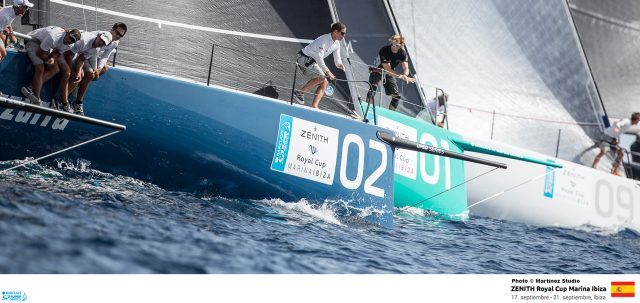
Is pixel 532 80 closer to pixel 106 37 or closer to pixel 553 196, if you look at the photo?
pixel 553 196

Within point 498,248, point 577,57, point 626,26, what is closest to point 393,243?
point 498,248

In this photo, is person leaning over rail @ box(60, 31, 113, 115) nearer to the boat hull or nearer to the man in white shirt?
the man in white shirt

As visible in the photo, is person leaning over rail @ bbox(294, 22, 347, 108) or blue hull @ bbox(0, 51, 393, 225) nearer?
blue hull @ bbox(0, 51, 393, 225)

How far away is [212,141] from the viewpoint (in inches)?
250

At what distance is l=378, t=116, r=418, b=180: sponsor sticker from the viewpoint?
26.9 feet

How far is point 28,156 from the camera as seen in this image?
5.78 m

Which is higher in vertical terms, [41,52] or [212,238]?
[41,52]

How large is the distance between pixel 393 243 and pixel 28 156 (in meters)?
2.90

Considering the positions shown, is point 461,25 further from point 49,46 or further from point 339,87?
point 49,46

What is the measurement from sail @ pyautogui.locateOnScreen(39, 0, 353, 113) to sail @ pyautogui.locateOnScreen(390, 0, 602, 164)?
3.17 metres
